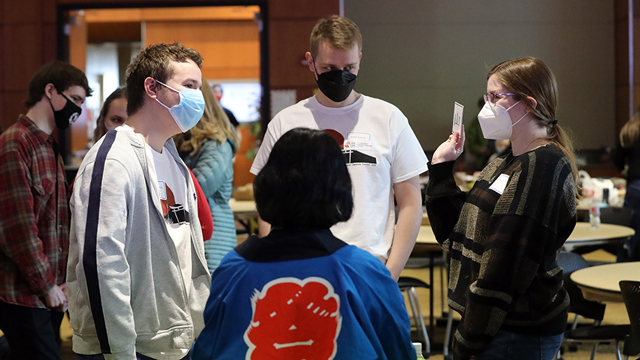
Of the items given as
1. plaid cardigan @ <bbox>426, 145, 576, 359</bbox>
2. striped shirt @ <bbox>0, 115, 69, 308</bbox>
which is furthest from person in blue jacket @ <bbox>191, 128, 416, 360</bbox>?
striped shirt @ <bbox>0, 115, 69, 308</bbox>

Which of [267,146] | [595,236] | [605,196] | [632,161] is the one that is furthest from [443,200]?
[632,161]

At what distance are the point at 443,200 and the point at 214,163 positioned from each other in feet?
4.12

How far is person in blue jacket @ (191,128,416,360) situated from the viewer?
4.03 feet

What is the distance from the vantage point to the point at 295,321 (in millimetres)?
1237

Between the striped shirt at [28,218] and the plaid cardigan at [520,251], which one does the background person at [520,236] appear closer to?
the plaid cardigan at [520,251]

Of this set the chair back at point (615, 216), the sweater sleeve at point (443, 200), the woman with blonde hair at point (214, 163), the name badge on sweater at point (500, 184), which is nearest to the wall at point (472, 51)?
the chair back at point (615, 216)

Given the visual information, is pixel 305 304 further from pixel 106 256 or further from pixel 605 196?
pixel 605 196

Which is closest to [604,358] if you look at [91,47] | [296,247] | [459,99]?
[296,247]

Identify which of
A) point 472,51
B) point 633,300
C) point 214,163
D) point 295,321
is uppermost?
point 472,51

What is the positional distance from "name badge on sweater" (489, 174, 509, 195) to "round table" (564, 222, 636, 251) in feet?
7.77

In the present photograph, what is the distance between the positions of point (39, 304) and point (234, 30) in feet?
29.5

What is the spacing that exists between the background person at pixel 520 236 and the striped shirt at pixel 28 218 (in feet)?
5.43

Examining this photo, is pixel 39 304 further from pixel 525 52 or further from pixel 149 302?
pixel 525 52

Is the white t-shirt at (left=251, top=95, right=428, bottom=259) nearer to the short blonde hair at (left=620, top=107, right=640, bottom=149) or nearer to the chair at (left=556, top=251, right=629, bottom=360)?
the chair at (left=556, top=251, right=629, bottom=360)
